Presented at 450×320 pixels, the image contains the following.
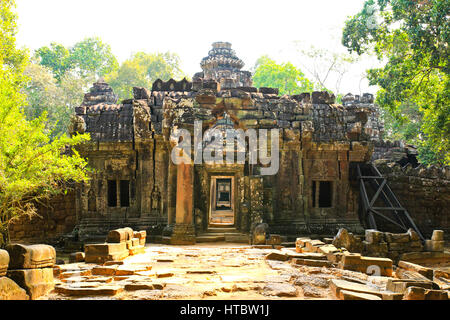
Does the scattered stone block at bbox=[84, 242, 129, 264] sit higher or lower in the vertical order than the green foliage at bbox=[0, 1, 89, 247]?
lower

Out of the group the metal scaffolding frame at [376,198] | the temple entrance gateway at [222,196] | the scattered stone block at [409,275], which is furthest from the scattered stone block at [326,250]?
the temple entrance gateway at [222,196]

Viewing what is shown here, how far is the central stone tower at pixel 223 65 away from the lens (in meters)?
25.1

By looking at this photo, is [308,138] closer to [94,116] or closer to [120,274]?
[94,116]

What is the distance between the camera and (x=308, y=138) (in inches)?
523

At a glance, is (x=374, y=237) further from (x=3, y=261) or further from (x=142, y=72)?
(x=142, y=72)

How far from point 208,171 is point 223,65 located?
13.5 meters

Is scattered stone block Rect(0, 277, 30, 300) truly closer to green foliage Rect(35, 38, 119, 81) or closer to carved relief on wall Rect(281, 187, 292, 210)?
carved relief on wall Rect(281, 187, 292, 210)

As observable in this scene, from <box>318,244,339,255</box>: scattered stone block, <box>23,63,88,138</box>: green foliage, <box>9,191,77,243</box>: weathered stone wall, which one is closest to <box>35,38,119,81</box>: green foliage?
<box>23,63,88,138</box>: green foliage

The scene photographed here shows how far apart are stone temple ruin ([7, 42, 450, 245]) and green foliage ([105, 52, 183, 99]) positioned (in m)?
23.0

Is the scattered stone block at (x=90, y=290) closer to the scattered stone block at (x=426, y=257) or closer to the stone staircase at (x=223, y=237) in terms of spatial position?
the stone staircase at (x=223, y=237)

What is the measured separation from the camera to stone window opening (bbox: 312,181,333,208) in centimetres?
1390

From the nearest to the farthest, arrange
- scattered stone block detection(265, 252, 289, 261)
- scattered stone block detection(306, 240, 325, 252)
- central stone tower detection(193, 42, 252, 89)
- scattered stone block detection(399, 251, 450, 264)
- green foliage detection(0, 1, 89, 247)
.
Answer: scattered stone block detection(265, 252, 289, 261) < scattered stone block detection(306, 240, 325, 252) < green foliage detection(0, 1, 89, 247) < scattered stone block detection(399, 251, 450, 264) < central stone tower detection(193, 42, 252, 89)

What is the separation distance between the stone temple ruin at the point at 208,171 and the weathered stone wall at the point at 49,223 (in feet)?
0.11
